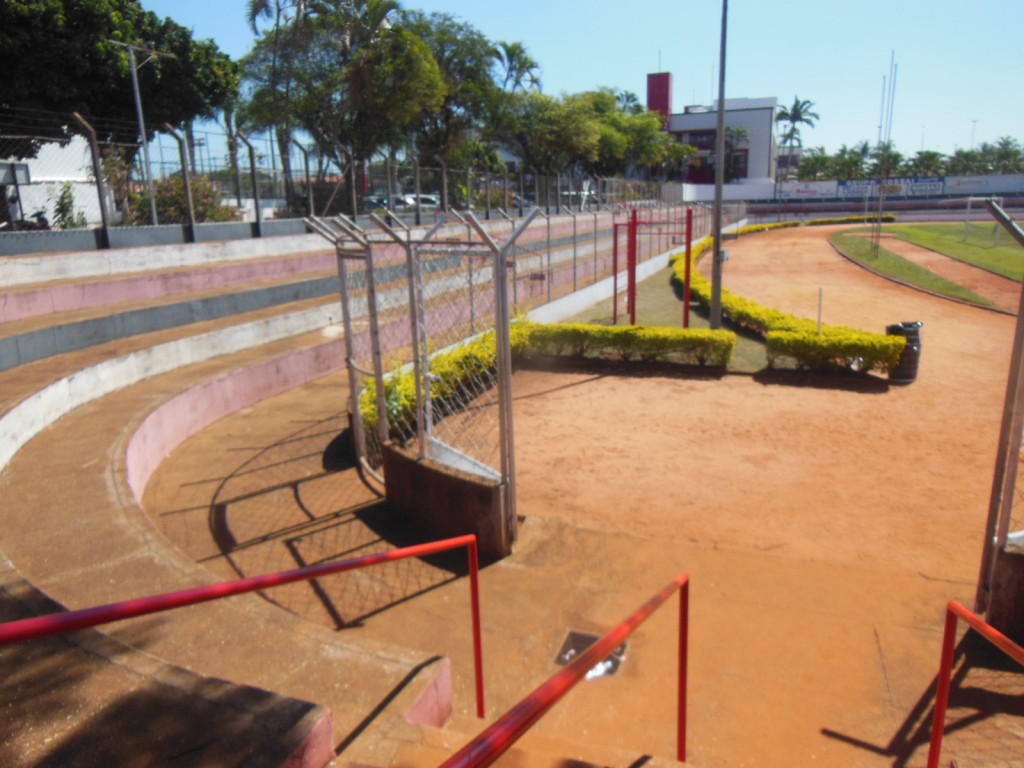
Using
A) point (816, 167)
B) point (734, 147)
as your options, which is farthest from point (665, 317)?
point (816, 167)

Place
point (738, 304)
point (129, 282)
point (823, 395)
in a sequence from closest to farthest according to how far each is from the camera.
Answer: point (823, 395)
point (129, 282)
point (738, 304)

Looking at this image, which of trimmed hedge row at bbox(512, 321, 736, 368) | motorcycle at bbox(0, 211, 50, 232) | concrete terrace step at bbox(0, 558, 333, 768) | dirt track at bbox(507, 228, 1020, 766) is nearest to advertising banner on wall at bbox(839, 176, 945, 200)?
dirt track at bbox(507, 228, 1020, 766)

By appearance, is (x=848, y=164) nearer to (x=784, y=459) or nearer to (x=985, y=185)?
(x=985, y=185)

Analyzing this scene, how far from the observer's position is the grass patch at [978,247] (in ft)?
81.0

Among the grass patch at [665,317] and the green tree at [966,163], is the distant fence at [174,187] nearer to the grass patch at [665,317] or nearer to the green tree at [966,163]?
the grass patch at [665,317]

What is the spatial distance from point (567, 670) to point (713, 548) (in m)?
4.07

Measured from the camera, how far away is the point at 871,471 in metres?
7.72

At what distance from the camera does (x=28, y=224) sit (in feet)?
45.7

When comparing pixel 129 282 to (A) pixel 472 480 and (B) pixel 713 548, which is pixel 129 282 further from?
(B) pixel 713 548

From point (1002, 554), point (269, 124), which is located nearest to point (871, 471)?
point (1002, 554)

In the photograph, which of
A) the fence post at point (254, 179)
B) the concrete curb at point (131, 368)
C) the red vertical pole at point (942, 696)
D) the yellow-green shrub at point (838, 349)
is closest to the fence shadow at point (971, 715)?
the red vertical pole at point (942, 696)

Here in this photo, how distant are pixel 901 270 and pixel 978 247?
331 inches

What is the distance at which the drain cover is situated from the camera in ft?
14.2

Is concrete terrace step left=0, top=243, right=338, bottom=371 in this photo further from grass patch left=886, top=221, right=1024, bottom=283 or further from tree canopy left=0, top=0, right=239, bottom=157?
grass patch left=886, top=221, right=1024, bottom=283
